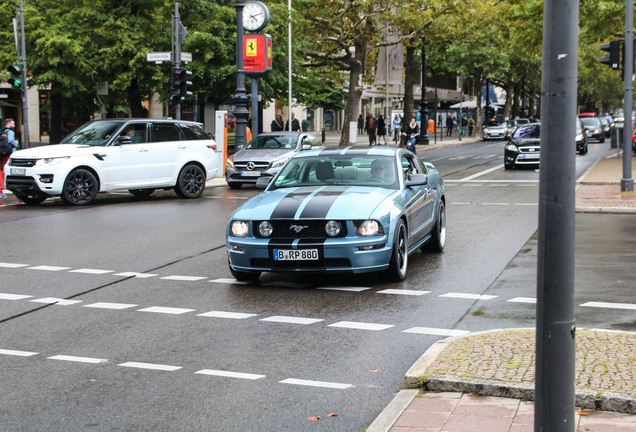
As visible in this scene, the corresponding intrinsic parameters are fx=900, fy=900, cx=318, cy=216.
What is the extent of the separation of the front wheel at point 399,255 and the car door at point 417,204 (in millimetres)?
295

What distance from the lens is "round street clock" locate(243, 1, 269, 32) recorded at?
29.7m

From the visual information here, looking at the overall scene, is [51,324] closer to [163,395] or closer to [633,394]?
[163,395]

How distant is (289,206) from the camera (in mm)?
9711

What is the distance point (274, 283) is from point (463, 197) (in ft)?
38.8

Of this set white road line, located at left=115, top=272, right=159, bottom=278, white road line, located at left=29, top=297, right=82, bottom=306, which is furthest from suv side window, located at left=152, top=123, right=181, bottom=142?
white road line, located at left=29, top=297, right=82, bottom=306

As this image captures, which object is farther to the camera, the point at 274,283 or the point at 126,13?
the point at 126,13

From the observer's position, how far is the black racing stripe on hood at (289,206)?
952 cm

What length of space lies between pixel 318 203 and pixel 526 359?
4.13m

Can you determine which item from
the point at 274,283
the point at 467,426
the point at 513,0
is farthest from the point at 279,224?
the point at 513,0

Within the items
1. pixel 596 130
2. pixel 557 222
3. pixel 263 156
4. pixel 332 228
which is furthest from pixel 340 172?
pixel 596 130

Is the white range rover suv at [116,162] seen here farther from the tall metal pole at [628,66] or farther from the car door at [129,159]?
the tall metal pole at [628,66]

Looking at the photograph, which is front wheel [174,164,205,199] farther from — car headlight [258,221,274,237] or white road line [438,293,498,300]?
white road line [438,293,498,300]

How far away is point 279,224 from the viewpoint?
952 cm

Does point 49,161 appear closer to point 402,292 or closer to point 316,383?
point 402,292
